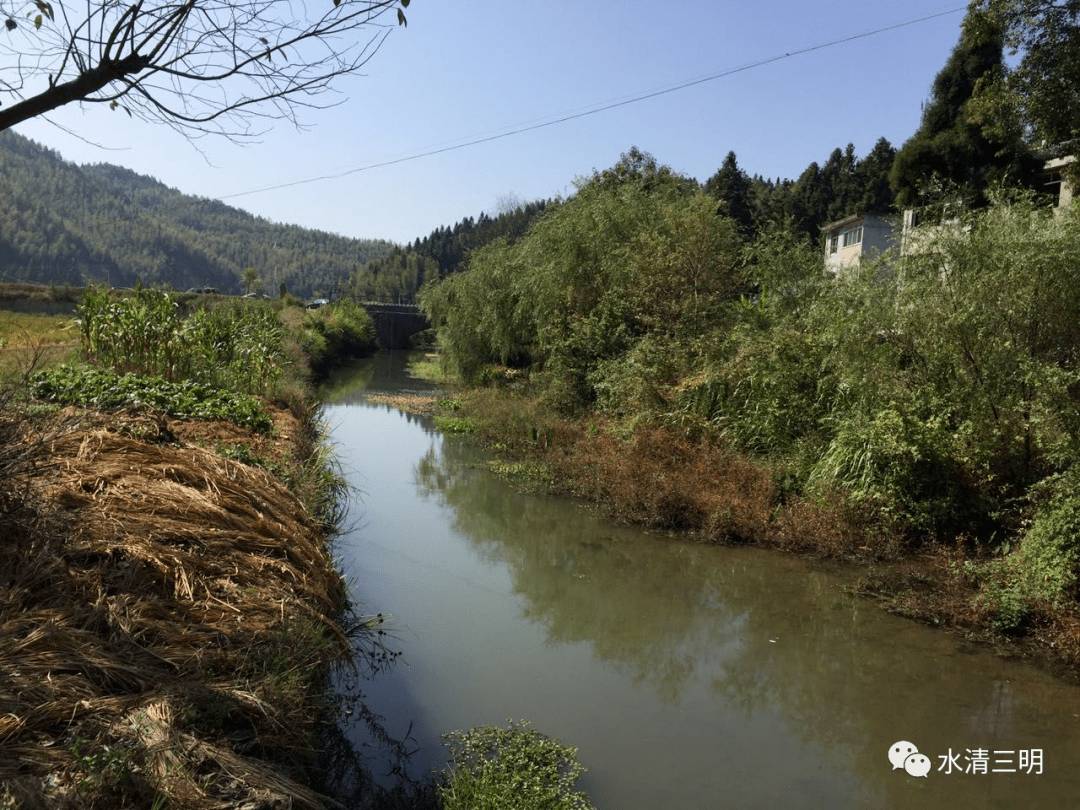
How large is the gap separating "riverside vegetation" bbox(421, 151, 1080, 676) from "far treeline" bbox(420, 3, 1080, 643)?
0.09 feet

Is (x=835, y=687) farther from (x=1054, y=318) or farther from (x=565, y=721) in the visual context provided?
(x=1054, y=318)

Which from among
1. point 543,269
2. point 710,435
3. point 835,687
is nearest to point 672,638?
point 835,687

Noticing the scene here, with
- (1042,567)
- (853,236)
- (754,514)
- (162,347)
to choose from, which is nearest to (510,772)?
(1042,567)

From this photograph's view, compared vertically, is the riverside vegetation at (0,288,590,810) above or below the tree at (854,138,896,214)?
below

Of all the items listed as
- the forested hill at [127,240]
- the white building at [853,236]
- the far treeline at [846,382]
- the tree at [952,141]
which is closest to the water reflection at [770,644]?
the far treeline at [846,382]

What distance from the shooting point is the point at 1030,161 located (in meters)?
25.7

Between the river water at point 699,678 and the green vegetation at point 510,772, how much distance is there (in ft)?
0.56

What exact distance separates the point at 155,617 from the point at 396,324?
57.7 m

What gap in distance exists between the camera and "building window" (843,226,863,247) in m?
37.6

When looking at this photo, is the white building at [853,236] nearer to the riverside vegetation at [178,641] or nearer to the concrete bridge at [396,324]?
the concrete bridge at [396,324]

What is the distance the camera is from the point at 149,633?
4.79 meters

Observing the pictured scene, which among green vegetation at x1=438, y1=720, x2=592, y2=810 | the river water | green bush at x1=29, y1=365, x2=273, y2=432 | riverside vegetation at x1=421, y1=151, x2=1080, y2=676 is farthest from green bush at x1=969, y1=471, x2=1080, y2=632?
green bush at x1=29, y1=365, x2=273, y2=432

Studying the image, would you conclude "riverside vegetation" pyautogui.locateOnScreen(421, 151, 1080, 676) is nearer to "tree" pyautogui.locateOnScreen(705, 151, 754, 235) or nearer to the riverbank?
the riverbank

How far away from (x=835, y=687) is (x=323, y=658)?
4428mm
